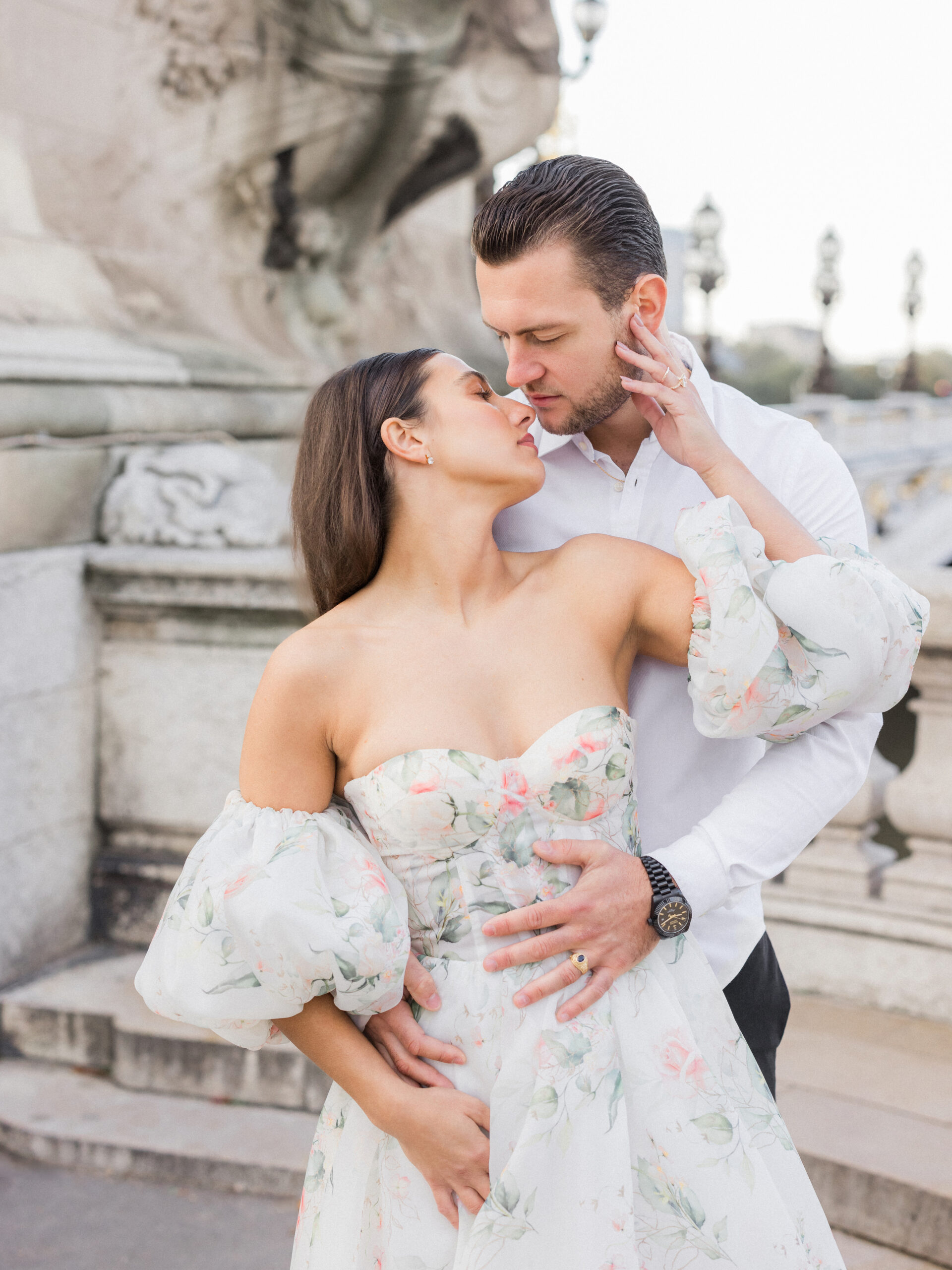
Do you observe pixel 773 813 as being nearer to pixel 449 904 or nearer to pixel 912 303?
pixel 449 904

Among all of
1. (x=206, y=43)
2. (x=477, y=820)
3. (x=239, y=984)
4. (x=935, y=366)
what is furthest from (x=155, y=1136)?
(x=935, y=366)

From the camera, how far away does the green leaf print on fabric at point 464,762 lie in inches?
70.4

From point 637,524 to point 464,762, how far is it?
0.63 meters

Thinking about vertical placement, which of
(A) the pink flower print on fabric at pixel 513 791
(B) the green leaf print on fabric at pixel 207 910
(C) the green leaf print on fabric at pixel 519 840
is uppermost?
(A) the pink flower print on fabric at pixel 513 791

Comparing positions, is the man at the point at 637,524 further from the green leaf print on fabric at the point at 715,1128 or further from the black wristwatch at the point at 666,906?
the green leaf print on fabric at the point at 715,1128

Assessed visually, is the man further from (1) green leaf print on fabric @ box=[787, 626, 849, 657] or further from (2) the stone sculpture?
(2) the stone sculpture

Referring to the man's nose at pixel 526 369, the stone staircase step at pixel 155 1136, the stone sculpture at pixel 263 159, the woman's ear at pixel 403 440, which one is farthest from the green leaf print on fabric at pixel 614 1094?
the stone sculpture at pixel 263 159

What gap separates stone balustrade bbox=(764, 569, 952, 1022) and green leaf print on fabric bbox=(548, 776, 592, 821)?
2032 mm

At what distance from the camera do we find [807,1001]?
12.7 feet

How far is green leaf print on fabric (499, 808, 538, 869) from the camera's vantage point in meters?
1.83

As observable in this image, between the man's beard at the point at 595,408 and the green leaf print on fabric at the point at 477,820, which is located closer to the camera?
the green leaf print on fabric at the point at 477,820

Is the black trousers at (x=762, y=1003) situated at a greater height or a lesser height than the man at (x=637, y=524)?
lesser

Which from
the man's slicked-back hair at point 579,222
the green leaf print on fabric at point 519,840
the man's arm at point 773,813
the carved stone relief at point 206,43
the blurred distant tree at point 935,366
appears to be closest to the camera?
the green leaf print on fabric at point 519,840

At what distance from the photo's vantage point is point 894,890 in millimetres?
3803
